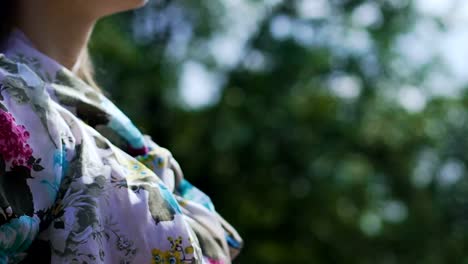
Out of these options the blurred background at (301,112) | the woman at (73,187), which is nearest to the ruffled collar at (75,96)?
the woman at (73,187)

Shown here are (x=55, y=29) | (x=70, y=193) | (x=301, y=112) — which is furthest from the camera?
(x=301, y=112)

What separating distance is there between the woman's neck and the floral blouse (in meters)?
0.12

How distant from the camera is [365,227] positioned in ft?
23.0

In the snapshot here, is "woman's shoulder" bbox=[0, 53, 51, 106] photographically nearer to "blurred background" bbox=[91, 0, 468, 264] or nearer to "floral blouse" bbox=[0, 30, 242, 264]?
"floral blouse" bbox=[0, 30, 242, 264]

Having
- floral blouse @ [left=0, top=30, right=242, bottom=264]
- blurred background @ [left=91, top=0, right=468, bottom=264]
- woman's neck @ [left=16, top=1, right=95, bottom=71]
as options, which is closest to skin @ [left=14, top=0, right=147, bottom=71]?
woman's neck @ [left=16, top=1, right=95, bottom=71]

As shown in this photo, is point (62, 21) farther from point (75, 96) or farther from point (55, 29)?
point (75, 96)

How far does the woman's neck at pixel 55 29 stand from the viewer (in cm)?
114

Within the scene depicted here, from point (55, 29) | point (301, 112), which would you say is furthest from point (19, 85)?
point (301, 112)

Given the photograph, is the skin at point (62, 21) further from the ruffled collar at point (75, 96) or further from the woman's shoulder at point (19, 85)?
the woman's shoulder at point (19, 85)

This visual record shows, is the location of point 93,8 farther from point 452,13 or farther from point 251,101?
point 452,13

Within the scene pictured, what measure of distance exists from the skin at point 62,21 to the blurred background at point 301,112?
4.88 m

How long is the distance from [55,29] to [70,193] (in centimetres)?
36

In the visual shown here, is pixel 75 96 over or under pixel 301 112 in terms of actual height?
over

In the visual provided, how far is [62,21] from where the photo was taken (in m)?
1.18
